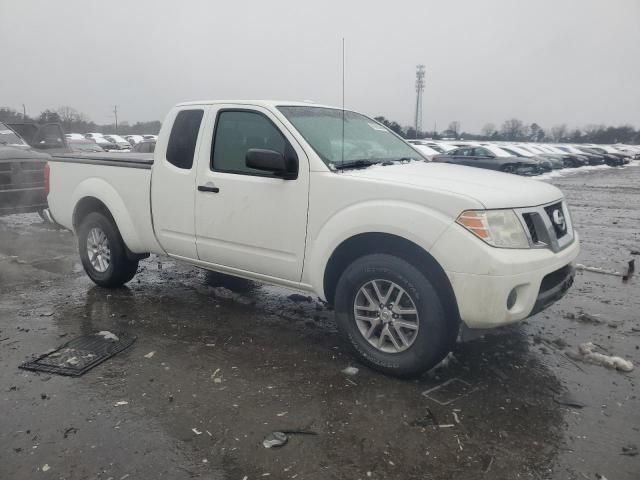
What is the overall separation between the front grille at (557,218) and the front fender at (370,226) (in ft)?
3.05

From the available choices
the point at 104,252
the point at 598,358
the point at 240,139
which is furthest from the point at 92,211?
the point at 598,358

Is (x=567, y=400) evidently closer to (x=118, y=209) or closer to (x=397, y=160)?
(x=397, y=160)

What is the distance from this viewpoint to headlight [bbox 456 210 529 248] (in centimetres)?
313

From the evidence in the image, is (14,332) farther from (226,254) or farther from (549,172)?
(549,172)

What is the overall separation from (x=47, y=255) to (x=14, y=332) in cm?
334

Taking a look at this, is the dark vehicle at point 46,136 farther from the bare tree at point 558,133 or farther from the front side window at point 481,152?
the bare tree at point 558,133

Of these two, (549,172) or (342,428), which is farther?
(549,172)

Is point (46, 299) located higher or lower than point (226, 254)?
lower

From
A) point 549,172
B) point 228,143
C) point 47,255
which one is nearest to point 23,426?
point 228,143

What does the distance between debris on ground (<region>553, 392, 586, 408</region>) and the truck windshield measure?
7.11ft

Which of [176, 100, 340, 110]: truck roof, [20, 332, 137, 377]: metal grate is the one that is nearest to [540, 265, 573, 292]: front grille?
[176, 100, 340, 110]: truck roof

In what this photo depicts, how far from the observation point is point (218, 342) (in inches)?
165

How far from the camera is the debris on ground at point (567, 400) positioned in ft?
10.6

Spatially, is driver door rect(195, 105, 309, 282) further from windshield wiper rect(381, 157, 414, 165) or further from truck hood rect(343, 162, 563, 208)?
windshield wiper rect(381, 157, 414, 165)
